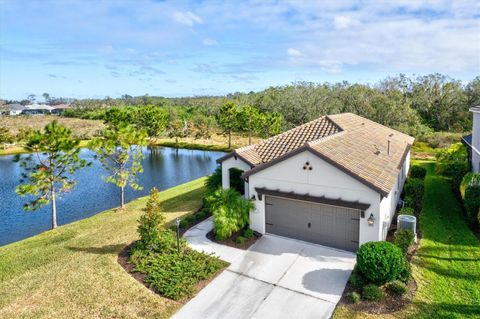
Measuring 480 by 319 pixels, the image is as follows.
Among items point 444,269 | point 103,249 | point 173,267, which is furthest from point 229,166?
point 444,269

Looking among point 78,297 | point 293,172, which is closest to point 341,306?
point 293,172

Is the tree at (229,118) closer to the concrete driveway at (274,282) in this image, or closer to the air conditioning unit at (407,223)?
the concrete driveway at (274,282)

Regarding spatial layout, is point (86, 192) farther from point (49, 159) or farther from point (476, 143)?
point (476, 143)

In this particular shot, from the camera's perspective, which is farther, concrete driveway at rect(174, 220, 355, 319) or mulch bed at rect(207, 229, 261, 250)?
mulch bed at rect(207, 229, 261, 250)

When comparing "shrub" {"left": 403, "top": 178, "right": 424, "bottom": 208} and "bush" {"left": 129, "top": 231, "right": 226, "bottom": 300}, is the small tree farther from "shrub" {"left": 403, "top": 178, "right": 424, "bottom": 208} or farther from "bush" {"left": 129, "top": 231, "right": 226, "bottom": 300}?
"shrub" {"left": 403, "top": 178, "right": 424, "bottom": 208}

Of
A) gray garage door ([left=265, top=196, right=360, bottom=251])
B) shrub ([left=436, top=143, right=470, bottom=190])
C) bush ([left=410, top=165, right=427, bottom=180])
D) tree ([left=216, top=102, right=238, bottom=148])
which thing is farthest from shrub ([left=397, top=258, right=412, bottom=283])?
tree ([left=216, top=102, right=238, bottom=148])

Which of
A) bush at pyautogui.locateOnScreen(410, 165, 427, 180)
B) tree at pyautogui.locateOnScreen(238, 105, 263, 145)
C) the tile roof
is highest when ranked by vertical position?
tree at pyautogui.locateOnScreen(238, 105, 263, 145)

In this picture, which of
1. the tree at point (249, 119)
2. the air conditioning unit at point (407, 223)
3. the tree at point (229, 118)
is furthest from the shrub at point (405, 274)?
the tree at point (229, 118)
